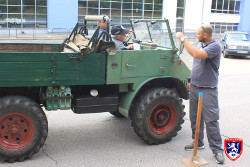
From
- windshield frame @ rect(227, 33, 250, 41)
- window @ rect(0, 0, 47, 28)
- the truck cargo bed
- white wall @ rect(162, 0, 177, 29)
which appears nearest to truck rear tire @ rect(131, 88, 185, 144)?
the truck cargo bed

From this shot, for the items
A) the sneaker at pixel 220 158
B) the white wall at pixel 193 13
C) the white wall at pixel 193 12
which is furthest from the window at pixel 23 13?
the sneaker at pixel 220 158

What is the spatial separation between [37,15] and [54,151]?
22647 millimetres

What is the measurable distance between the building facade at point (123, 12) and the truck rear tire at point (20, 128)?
16039 mm

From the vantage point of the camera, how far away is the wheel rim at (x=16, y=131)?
4.11 metres

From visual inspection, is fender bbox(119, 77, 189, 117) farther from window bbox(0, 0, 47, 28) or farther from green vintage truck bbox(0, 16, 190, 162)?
window bbox(0, 0, 47, 28)

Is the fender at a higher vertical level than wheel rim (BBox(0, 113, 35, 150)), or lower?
higher

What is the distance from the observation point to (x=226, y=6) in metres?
35.7

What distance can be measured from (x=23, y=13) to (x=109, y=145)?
22548 millimetres

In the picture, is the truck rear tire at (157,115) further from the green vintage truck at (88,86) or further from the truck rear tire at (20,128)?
the truck rear tire at (20,128)

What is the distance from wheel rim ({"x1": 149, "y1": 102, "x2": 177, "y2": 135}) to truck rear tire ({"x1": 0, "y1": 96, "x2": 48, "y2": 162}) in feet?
5.57

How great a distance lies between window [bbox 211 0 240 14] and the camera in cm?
3506

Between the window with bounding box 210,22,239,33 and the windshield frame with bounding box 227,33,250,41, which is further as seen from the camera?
the window with bounding box 210,22,239,33

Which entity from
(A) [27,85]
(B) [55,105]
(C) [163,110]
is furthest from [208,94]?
(A) [27,85]

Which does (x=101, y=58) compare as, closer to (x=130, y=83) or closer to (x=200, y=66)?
(x=130, y=83)
